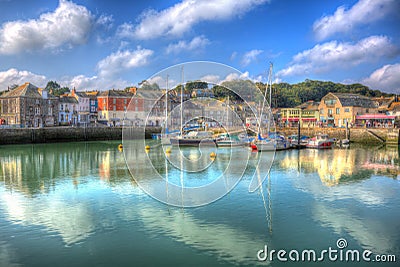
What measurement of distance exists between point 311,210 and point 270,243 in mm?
3845

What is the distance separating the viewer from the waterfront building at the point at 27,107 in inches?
1997

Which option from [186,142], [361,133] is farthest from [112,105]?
[361,133]

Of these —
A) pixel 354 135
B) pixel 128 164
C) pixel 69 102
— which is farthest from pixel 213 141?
pixel 69 102

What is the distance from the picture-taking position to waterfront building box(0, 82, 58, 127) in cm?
5072

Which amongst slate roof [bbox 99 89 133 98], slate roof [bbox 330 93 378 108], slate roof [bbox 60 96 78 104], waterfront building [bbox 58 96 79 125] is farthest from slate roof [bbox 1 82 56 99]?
slate roof [bbox 330 93 378 108]

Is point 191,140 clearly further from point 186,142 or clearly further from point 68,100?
point 68,100

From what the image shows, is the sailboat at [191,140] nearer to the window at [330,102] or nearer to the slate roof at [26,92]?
the slate roof at [26,92]

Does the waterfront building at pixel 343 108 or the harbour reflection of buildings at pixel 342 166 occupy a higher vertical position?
the waterfront building at pixel 343 108

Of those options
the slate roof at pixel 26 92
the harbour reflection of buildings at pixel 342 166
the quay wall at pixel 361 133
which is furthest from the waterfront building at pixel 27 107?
the harbour reflection of buildings at pixel 342 166

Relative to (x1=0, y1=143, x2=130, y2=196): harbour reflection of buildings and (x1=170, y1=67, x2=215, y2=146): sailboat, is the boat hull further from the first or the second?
(x1=0, y1=143, x2=130, y2=196): harbour reflection of buildings

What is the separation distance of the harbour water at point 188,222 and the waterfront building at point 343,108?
138 ft

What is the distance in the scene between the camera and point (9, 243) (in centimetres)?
980

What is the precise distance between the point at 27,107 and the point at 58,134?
9432mm
